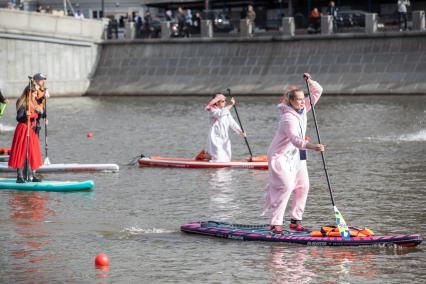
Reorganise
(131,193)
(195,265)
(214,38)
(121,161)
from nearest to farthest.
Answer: (195,265) → (131,193) → (121,161) → (214,38)

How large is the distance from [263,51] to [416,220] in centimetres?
4079

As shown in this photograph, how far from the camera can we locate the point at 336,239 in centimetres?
1566

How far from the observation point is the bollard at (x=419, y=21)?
5416 centimetres

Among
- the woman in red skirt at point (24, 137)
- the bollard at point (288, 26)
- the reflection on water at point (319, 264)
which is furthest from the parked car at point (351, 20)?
the reflection on water at point (319, 264)

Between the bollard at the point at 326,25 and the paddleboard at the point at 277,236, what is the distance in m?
40.3

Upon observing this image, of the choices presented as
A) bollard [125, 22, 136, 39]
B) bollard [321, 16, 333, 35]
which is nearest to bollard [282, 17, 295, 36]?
bollard [321, 16, 333, 35]

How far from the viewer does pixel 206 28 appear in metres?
60.9

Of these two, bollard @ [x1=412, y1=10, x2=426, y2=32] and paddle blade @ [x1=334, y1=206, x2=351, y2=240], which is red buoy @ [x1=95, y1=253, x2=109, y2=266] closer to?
paddle blade @ [x1=334, y1=206, x2=351, y2=240]

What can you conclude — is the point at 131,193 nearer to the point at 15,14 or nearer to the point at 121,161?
the point at 121,161

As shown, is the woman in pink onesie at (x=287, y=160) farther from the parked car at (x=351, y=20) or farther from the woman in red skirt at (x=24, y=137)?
the parked car at (x=351, y=20)

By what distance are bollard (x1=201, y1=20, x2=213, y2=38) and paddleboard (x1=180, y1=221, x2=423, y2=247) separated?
44.1 meters

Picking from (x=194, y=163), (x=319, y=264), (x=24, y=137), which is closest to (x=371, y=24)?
(x=194, y=163)

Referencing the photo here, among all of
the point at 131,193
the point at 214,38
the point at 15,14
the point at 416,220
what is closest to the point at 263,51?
the point at 214,38

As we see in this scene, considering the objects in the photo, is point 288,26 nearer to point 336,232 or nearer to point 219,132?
point 219,132
